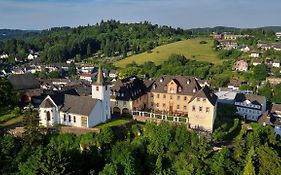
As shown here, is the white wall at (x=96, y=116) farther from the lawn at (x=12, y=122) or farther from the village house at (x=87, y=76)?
the village house at (x=87, y=76)

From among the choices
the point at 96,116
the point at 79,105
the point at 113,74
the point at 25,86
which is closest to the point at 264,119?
the point at 96,116

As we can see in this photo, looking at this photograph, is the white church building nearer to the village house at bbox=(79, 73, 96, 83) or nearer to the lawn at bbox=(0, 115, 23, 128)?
the lawn at bbox=(0, 115, 23, 128)

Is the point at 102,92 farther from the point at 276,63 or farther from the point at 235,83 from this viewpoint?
the point at 276,63

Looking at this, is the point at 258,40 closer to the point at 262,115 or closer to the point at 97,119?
the point at 262,115

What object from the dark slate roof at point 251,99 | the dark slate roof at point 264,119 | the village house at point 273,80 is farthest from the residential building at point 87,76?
the dark slate roof at point 264,119

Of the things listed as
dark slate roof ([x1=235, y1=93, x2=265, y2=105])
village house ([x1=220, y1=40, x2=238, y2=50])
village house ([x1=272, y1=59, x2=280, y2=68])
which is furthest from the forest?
village house ([x1=220, y1=40, x2=238, y2=50])

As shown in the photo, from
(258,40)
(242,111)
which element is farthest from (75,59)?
(242,111)
